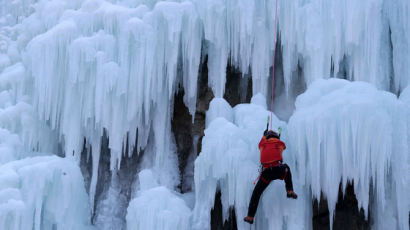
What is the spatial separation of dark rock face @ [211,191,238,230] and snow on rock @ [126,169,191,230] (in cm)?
37

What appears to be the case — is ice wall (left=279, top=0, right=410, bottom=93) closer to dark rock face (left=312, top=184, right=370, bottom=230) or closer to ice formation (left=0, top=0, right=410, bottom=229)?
ice formation (left=0, top=0, right=410, bottom=229)

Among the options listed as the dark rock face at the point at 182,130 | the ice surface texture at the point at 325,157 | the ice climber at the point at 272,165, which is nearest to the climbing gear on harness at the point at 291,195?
the ice climber at the point at 272,165

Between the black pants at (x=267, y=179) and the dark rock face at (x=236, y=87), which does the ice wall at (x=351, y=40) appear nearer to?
the dark rock face at (x=236, y=87)

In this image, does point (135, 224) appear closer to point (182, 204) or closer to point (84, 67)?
point (182, 204)

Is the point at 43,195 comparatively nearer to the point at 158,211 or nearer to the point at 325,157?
the point at 158,211

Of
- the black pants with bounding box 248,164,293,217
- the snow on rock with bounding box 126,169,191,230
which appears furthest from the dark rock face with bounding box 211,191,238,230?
the black pants with bounding box 248,164,293,217

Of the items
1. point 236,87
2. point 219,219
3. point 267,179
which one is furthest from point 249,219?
point 236,87

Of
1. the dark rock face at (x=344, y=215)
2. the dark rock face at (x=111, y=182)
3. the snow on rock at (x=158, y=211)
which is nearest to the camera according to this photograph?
the dark rock face at (x=344, y=215)

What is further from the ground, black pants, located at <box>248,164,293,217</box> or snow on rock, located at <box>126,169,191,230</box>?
black pants, located at <box>248,164,293,217</box>

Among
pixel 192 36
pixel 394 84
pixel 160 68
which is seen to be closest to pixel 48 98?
pixel 160 68

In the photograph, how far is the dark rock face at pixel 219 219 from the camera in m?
6.37

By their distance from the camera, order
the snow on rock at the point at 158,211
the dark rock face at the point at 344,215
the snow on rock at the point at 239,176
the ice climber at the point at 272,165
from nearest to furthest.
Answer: the ice climber at the point at 272,165 → the snow on rock at the point at 239,176 → the dark rock face at the point at 344,215 → the snow on rock at the point at 158,211

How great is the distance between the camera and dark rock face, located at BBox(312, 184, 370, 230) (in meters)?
6.10

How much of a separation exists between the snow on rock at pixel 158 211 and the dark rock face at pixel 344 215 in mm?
1882
